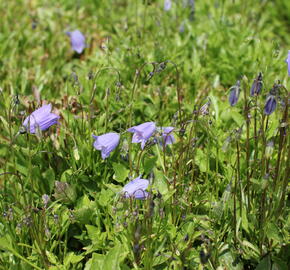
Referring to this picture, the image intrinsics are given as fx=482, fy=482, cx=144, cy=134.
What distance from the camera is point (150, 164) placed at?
8.76ft

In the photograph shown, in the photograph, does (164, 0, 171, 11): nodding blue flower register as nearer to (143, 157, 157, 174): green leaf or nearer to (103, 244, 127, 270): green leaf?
(143, 157, 157, 174): green leaf

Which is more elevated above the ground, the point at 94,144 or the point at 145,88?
the point at 94,144

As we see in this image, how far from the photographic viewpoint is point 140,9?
206 inches

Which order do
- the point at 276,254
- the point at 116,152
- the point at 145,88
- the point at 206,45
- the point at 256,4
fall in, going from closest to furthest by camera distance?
the point at 276,254
the point at 116,152
the point at 145,88
the point at 206,45
the point at 256,4

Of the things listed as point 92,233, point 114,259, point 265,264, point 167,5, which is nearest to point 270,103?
point 265,264

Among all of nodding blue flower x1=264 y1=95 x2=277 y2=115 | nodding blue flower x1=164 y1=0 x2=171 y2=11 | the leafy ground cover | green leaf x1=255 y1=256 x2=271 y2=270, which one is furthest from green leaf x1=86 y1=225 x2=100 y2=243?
nodding blue flower x1=164 y1=0 x2=171 y2=11

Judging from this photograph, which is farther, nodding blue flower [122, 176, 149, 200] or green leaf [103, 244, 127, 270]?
nodding blue flower [122, 176, 149, 200]

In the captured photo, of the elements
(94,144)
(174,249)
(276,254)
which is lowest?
(276,254)

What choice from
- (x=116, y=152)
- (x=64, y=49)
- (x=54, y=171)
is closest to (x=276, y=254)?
(x=116, y=152)

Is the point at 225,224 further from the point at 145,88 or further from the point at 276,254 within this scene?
the point at 145,88

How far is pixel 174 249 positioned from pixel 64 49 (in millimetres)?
2775

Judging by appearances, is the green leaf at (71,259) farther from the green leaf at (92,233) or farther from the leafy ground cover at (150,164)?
the green leaf at (92,233)

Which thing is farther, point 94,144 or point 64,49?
point 64,49

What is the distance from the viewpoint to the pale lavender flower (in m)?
2.59
